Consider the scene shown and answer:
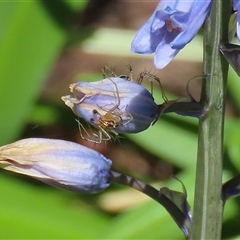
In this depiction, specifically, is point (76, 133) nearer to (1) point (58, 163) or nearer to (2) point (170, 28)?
(1) point (58, 163)

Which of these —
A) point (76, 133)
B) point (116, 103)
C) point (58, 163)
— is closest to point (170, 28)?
point (116, 103)

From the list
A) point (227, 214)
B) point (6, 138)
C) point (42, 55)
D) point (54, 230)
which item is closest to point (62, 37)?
point (42, 55)

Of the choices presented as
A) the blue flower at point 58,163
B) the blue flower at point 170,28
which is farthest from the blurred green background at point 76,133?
the blue flower at point 170,28

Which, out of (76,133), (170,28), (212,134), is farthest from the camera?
(76,133)

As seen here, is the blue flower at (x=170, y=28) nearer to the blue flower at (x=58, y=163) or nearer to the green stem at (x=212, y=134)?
the green stem at (x=212, y=134)

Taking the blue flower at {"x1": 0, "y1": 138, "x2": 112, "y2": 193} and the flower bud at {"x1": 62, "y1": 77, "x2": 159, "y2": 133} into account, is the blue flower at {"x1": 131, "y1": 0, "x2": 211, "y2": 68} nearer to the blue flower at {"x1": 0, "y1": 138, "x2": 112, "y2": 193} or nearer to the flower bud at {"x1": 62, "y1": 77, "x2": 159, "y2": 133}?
the flower bud at {"x1": 62, "y1": 77, "x2": 159, "y2": 133}
